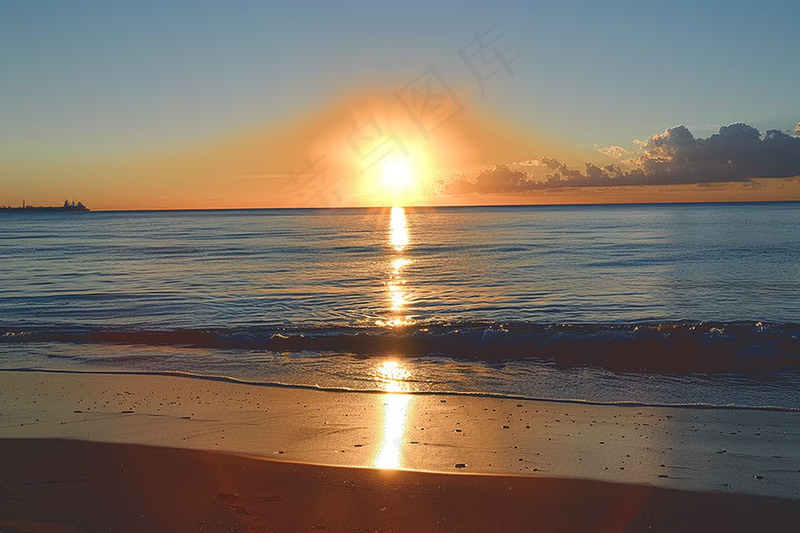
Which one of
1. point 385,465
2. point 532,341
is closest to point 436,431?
point 385,465

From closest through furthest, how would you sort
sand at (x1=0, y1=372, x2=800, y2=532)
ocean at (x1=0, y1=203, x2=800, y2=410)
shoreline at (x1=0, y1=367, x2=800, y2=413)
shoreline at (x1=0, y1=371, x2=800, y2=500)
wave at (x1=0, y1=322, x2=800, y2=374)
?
Answer: sand at (x1=0, y1=372, x2=800, y2=532) < shoreline at (x1=0, y1=371, x2=800, y2=500) < shoreline at (x1=0, y1=367, x2=800, y2=413) < ocean at (x1=0, y1=203, x2=800, y2=410) < wave at (x1=0, y1=322, x2=800, y2=374)

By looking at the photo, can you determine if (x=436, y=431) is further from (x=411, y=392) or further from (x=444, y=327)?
(x=444, y=327)

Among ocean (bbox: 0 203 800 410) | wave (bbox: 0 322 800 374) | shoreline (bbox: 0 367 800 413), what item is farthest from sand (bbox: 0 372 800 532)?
wave (bbox: 0 322 800 374)

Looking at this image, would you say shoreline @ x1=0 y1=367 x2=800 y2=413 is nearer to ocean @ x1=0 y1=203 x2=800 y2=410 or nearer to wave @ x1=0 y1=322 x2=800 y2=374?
ocean @ x1=0 y1=203 x2=800 y2=410

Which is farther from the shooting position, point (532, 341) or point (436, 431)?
point (532, 341)

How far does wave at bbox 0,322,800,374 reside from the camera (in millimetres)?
14984

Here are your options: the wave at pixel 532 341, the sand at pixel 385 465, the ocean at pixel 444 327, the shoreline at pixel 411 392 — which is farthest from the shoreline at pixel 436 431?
the wave at pixel 532 341

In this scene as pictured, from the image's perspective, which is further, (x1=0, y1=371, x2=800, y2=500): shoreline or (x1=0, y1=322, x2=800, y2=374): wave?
(x1=0, y1=322, x2=800, y2=374): wave

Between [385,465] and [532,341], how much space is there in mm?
10119

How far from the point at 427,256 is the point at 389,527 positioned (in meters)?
45.4

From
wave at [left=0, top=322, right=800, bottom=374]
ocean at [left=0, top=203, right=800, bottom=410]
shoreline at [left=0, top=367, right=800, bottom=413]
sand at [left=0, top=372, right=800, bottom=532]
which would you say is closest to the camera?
sand at [left=0, top=372, right=800, bottom=532]

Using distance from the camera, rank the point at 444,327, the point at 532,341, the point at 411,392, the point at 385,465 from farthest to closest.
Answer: the point at 444,327
the point at 532,341
the point at 411,392
the point at 385,465

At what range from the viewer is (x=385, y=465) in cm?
756

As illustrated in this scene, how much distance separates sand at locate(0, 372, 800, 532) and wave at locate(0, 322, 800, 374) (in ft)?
16.2
